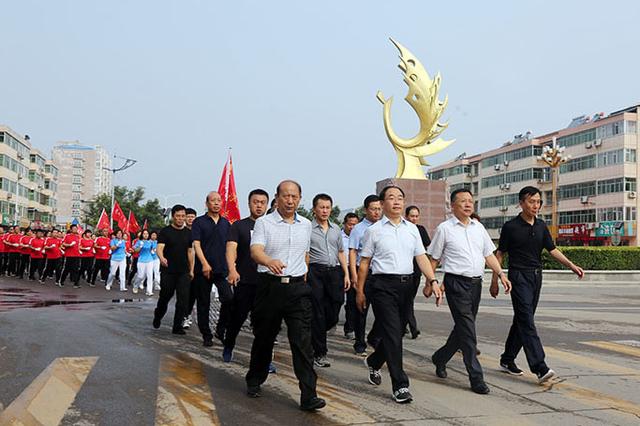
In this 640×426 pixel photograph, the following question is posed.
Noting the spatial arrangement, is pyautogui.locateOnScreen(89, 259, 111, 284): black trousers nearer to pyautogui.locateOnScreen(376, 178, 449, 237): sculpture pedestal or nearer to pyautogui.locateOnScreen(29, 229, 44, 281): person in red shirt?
pyautogui.locateOnScreen(29, 229, 44, 281): person in red shirt

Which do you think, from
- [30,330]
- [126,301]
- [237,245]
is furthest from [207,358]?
[126,301]

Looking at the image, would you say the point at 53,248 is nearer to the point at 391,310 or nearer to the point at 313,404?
the point at 391,310

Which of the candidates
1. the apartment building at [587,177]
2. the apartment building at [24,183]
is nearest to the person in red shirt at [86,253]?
the apartment building at [24,183]

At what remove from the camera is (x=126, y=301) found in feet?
44.2

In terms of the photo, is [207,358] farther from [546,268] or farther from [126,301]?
[546,268]

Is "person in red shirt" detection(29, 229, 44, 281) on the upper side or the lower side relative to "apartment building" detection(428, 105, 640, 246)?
lower

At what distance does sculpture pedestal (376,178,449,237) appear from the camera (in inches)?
863

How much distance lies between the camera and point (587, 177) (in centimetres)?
5944

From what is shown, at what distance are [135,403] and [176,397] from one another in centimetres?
34

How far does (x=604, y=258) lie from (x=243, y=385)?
2547cm

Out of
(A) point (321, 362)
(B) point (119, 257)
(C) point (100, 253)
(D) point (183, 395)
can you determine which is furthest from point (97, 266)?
(D) point (183, 395)

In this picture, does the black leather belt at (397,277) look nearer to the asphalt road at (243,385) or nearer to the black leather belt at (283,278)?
the black leather belt at (283,278)

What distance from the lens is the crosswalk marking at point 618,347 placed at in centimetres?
784

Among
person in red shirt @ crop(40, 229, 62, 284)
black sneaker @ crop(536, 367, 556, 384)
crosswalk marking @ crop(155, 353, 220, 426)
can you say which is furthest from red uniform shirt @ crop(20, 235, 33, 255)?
black sneaker @ crop(536, 367, 556, 384)
